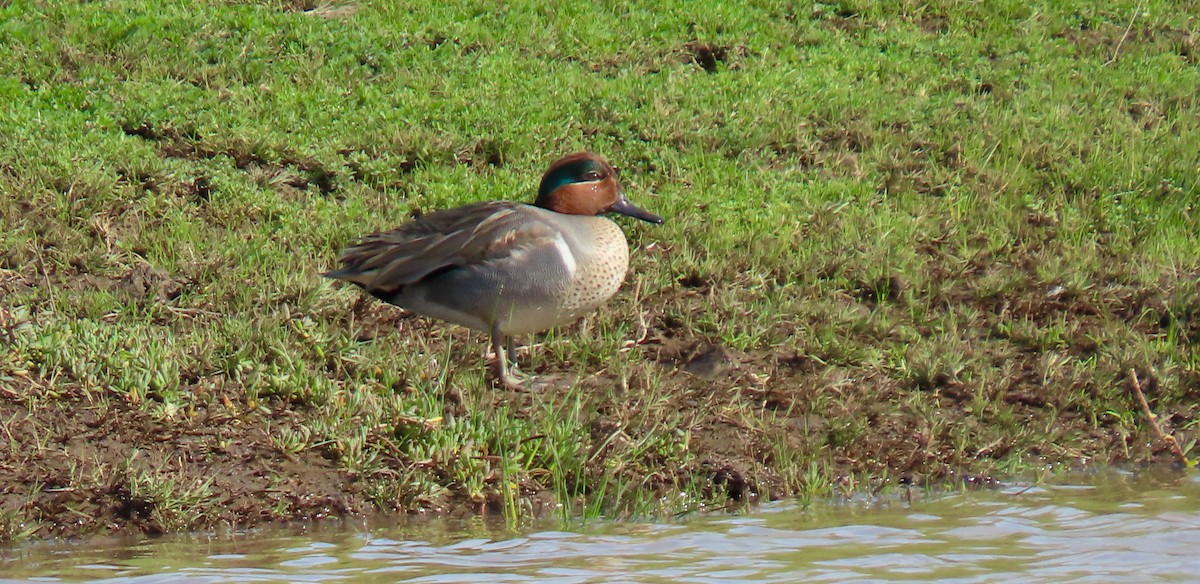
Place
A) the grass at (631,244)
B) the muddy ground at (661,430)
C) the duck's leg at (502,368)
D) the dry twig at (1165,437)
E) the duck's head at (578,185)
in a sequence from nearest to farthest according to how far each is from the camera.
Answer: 1. the muddy ground at (661,430)
2. the grass at (631,244)
3. the dry twig at (1165,437)
4. the duck's leg at (502,368)
5. the duck's head at (578,185)

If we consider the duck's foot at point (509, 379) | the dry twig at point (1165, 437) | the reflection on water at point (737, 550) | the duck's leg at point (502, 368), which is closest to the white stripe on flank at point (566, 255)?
the duck's leg at point (502, 368)

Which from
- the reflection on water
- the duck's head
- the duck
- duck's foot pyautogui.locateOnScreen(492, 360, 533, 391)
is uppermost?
the duck's head

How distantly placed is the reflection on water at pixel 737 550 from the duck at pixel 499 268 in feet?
4.21

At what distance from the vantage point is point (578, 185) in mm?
6711

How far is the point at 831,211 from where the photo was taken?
8.38 metres

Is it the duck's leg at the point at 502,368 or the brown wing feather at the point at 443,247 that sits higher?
the brown wing feather at the point at 443,247

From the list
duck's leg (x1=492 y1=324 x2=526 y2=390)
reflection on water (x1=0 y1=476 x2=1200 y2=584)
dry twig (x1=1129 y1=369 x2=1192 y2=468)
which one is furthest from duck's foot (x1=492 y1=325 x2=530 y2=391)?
dry twig (x1=1129 y1=369 x2=1192 y2=468)

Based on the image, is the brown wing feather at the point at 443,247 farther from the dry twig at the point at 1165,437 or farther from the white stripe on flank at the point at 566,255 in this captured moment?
the dry twig at the point at 1165,437

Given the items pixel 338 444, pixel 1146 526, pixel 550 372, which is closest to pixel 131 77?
pixel 550 372

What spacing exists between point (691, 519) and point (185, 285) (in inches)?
115

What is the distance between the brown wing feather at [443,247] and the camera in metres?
6.32

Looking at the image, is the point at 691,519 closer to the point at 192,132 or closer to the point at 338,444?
the point at 338,444

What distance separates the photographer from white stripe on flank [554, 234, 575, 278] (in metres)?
6.26

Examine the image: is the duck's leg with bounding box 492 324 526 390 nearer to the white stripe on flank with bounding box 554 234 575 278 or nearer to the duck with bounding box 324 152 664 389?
the duck with bounding box 324 152 664 389
